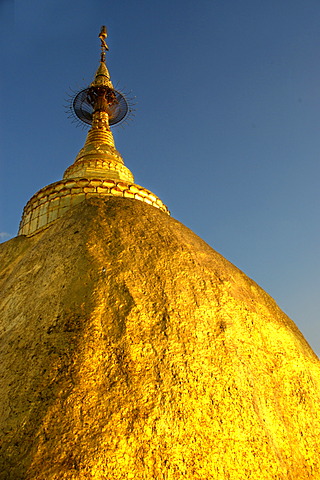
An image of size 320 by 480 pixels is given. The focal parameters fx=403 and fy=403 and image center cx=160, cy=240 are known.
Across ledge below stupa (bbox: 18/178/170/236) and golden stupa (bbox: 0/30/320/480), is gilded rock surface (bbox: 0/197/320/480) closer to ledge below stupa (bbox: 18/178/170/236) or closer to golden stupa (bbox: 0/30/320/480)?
golden stupa (bbox: 0/30/320/480)

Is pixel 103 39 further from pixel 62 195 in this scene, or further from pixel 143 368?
pixel 143 368

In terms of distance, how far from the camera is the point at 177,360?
14.2ft

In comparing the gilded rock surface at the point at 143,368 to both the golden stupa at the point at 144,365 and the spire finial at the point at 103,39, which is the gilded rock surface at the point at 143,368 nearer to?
the golden stupa at the point at 144,365

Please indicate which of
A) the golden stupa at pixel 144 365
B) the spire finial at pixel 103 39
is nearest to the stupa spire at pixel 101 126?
the spire finial at pixel 103 39

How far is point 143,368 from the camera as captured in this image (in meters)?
4.14

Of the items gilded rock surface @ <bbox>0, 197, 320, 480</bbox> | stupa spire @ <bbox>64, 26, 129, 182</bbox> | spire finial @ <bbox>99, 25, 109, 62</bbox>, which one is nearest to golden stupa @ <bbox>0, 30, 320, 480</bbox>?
gilded rock surface @ <bbox>0, 197, 320, 480</bbox>

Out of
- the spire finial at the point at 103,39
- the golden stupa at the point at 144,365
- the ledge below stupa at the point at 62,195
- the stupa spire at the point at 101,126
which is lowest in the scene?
the golden stupa at the point at 144,365

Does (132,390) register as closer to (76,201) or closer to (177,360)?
(177,360)

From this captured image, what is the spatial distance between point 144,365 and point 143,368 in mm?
39

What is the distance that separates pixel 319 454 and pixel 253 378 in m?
1.18

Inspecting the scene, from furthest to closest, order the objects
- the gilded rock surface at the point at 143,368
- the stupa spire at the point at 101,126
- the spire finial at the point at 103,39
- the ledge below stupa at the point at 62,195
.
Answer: the spire finial at the point at 103,39
the stupa spire at the point at 101,126
the ledge below stupa at the point at 62,195
the gilded rock surface at the point at 143,368

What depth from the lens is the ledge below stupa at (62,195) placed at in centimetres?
857

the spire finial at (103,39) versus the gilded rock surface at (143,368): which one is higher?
the spire finial at (103,39)

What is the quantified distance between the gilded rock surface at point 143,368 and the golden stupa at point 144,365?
1 cm
